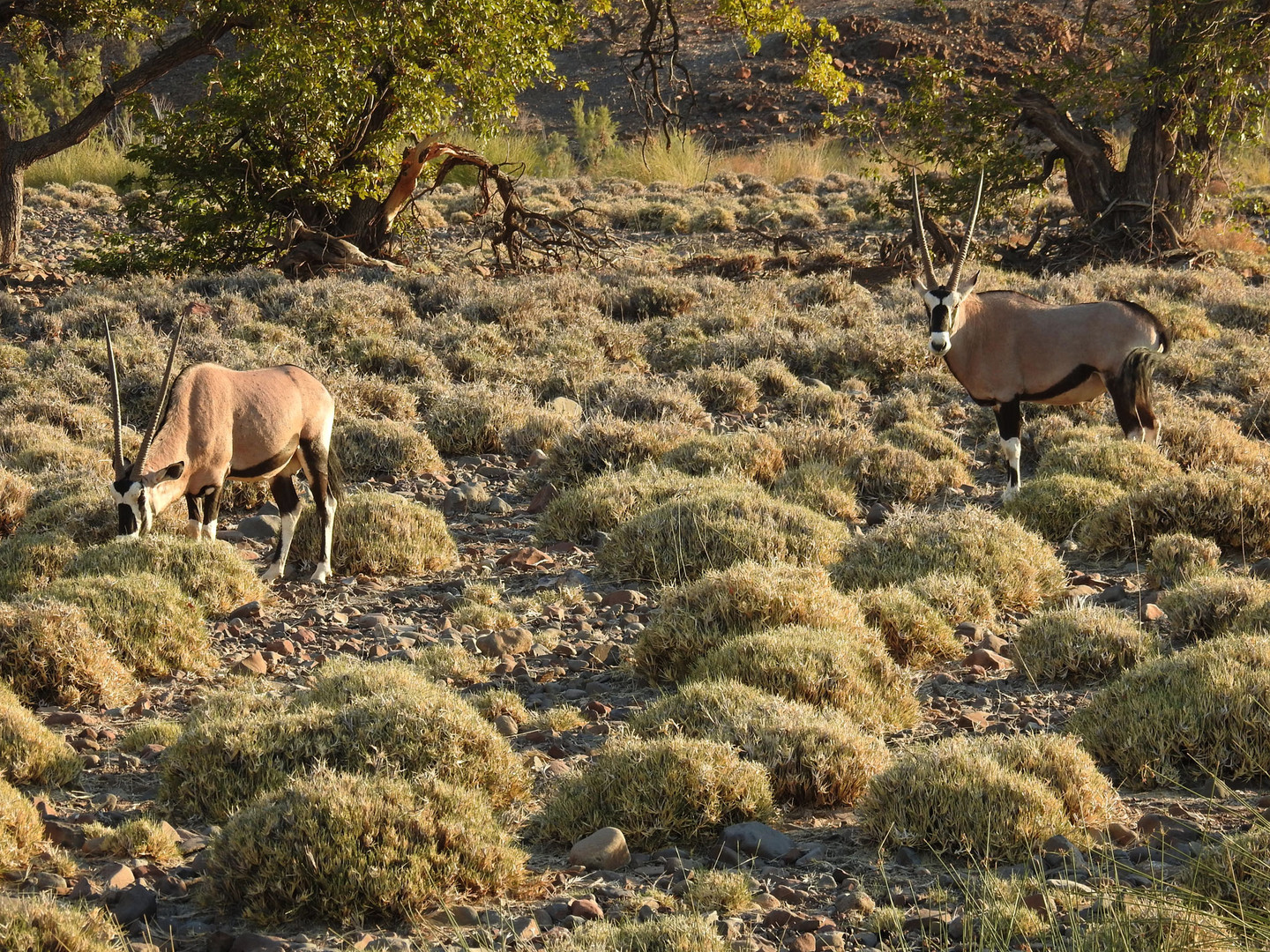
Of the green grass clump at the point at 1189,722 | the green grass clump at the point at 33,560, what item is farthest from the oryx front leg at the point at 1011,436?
the green grass clump at the point at 33,560

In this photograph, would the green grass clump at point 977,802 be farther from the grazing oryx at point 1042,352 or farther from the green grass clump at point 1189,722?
the grazing oryx at point 1042,352

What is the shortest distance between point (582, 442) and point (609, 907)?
6632 mm

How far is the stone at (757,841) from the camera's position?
179 inches

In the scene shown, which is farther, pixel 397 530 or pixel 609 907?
pixel 397 530

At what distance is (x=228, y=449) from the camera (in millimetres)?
7930

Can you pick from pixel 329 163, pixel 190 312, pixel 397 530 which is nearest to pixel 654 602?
pixel 397 530

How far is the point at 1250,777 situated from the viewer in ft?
16.5

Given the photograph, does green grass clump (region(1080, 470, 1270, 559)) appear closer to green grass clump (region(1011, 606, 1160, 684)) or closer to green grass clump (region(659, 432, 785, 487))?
green grass clump (region(1011, 606, 1160, 684))

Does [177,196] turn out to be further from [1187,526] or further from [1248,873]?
[1248,873]

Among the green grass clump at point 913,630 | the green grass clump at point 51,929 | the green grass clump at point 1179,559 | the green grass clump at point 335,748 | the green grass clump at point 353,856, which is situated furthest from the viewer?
the green grass clump at point 1179,559

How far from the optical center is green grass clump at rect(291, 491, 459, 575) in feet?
28.0

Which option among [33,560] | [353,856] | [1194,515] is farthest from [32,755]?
[1194,515]

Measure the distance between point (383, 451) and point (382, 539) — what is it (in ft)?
7.97

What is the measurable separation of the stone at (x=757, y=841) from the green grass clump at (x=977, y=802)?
1.16ft
